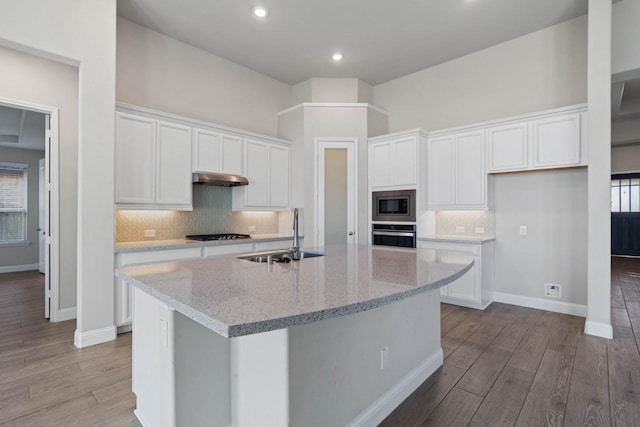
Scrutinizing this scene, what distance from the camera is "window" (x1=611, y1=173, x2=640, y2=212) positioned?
8.41 m

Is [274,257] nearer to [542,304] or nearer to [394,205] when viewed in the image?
[394,205]

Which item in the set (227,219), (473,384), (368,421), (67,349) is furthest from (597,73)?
(67,349)

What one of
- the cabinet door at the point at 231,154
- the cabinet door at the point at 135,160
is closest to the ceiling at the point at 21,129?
the cabinet door at the point at 135,160

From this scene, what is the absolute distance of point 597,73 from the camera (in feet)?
10.4

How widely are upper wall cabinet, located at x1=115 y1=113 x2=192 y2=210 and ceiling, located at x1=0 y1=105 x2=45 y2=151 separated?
2.66 m

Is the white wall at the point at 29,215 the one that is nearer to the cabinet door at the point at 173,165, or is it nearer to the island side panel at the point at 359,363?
the cabinet door at the point at 173,165

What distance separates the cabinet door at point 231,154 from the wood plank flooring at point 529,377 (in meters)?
3.22

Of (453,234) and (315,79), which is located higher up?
(315,79)

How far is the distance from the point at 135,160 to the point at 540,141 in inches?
179

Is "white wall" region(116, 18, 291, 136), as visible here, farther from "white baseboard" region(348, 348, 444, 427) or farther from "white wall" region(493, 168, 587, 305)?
"white baseboard" region(348, 348, 444, 427)

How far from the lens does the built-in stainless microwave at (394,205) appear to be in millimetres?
4590

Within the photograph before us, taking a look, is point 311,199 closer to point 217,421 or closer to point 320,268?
point 320,268

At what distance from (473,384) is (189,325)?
2013mm

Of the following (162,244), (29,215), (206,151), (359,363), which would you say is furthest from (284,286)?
(29,215)
